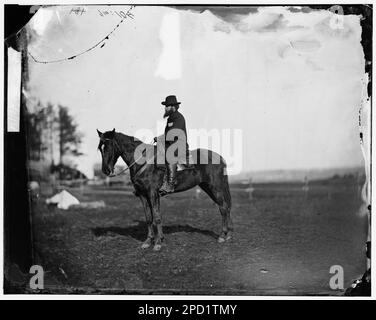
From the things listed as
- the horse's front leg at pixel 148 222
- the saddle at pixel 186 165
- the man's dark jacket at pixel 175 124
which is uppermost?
the man's dark jacket at pixel 175 124

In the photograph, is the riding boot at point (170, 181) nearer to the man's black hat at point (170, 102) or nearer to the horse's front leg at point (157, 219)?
the horse's front leg at point (157, 219)

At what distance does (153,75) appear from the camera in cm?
733

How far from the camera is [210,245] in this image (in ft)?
24.2

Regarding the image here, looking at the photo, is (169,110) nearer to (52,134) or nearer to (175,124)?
(175,124)

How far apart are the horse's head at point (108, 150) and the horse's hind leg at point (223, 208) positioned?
3.96 feet

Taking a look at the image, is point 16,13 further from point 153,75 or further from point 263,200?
point 263,200

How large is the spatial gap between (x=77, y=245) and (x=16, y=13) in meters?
3.09

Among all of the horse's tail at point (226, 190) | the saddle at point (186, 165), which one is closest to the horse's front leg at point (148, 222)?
the saddle at point (186, 165)

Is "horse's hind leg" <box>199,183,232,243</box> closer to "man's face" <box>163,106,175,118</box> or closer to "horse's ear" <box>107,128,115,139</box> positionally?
"man's face" <box>163,106,175,118</box>

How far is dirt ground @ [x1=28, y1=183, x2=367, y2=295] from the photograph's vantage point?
24.1ft

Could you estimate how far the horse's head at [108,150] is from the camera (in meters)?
7.21

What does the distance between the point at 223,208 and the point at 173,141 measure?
3.55ft
